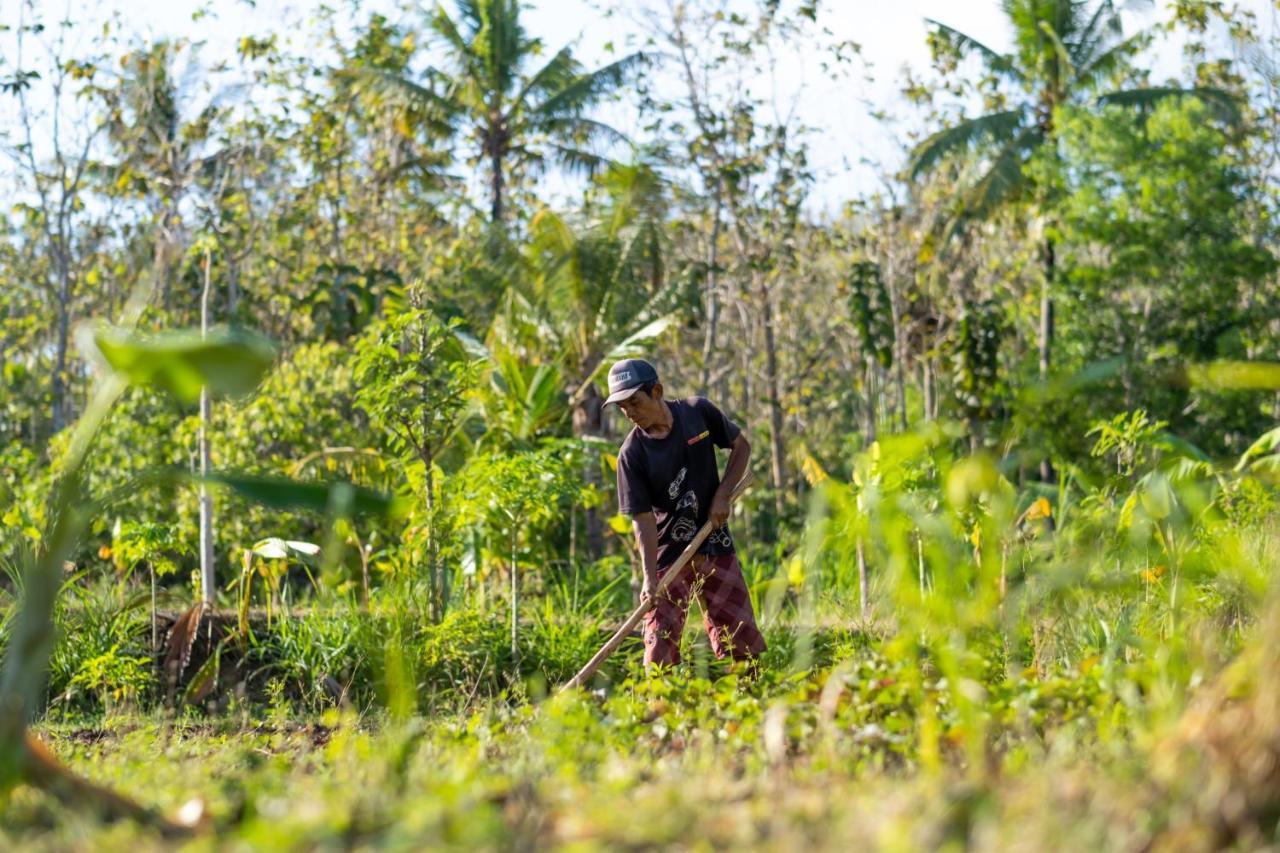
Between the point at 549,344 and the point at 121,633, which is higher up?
the point at 549,344

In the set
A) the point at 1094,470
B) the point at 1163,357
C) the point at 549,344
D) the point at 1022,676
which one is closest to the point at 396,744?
the point at 1022,676

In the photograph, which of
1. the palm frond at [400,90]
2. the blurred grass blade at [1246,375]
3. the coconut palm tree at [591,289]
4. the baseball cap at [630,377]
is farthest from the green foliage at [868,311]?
the blurred grass blade at [1246,375]

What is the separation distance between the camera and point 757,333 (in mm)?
27219

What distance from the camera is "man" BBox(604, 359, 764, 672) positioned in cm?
586

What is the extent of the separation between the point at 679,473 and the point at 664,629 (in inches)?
25.8

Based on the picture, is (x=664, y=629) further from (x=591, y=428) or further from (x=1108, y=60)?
(x=1108, y=60)

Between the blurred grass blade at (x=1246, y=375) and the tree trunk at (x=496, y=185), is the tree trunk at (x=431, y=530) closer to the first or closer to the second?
the blurred grass blade at (x=1246, y=375)

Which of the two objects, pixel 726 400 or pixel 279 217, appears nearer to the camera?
pixel 279 217

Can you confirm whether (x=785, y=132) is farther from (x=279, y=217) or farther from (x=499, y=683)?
(x=499, y=683)

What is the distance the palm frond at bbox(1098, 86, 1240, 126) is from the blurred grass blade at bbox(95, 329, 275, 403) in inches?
823

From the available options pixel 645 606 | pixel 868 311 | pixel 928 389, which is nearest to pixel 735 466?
pixel 645 606

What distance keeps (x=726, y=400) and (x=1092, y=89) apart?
379 inches

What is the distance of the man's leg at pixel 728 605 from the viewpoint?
5875 mm

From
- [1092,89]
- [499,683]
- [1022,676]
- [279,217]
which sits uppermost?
[1092,89]
